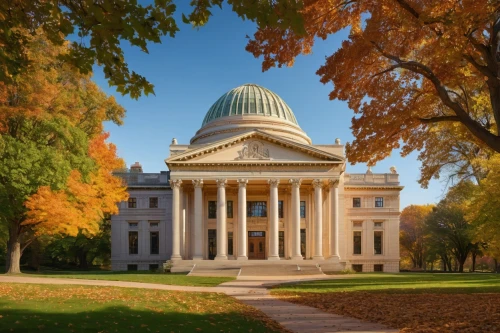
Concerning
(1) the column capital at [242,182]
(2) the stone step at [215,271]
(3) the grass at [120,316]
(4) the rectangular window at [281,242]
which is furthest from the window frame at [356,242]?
(3) the grass at [120,316]

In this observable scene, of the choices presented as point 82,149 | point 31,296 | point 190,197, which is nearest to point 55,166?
point 82,149

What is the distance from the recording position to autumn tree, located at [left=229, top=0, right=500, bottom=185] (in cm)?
1155

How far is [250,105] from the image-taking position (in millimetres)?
58812

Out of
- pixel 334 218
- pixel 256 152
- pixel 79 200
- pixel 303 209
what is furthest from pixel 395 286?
pixel 303 209

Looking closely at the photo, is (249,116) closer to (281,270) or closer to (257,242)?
(257,242)

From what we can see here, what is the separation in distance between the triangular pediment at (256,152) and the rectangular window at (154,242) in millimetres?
16122

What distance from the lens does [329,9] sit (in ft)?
41.2

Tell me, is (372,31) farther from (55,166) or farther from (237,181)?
(237,181)

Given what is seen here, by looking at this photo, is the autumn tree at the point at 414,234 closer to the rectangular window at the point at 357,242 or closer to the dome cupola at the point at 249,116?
the rectangular window at the point at 357,242

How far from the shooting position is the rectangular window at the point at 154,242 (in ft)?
180

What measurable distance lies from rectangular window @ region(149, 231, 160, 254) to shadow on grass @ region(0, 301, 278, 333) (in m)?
42.7

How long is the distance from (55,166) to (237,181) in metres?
20.8

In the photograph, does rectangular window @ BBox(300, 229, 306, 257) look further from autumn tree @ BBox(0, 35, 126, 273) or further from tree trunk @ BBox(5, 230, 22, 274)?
tree trunk @ BBox(5, 230, 22, 274)

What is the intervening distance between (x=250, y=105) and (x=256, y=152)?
53.5 ft
